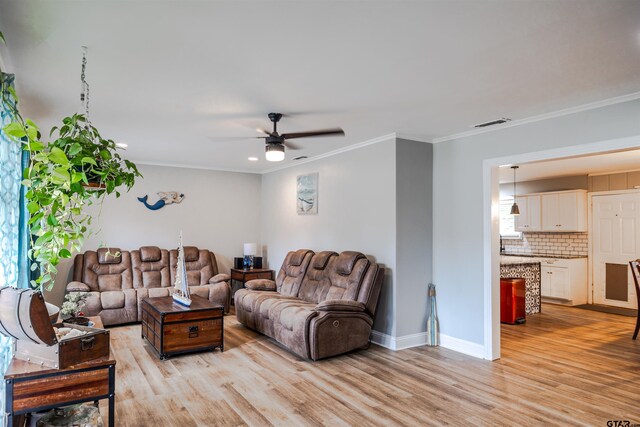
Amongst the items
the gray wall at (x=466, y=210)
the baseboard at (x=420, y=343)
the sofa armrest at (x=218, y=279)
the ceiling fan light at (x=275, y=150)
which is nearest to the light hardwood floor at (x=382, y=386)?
the baseboard at (x=420, y=343)

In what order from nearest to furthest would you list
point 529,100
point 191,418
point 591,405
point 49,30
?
point 49,30 → point 191,418 → point 591,405 → point 529,100

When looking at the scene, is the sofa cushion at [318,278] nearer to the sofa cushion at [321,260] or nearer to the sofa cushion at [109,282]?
the sofa cushion at [321,260]

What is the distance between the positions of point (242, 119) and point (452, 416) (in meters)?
3.21

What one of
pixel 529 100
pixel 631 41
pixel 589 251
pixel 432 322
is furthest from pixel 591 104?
pixel 589 251

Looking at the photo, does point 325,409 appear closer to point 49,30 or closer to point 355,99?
point 355,99

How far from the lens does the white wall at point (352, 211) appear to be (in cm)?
474

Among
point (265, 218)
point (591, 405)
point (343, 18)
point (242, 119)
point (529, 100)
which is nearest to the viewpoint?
point (343, 18)

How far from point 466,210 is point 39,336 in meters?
4.07

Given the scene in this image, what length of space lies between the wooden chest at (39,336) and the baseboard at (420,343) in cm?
321

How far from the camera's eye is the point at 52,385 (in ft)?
6.82

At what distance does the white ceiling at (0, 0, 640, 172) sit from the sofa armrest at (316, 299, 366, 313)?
1.89 m

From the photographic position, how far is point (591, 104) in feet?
11.4

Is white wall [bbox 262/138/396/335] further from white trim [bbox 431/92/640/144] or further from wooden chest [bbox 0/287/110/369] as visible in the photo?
wooden chest [bbox 0/287/110/369]

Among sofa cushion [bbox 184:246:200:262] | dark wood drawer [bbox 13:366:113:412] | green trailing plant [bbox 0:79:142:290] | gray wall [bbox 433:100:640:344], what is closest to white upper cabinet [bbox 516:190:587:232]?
gray wall [bbox 433:100:640:344]
